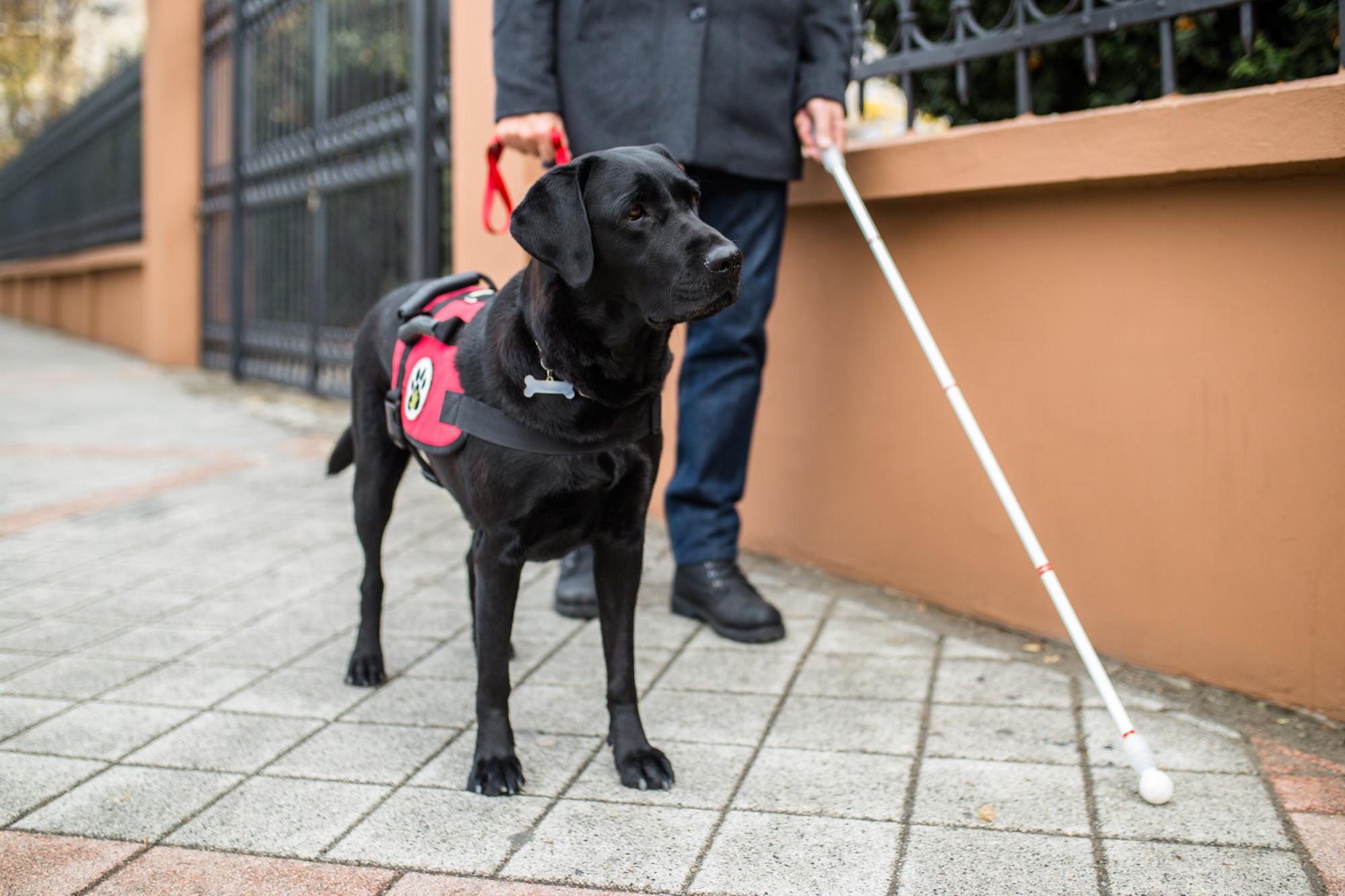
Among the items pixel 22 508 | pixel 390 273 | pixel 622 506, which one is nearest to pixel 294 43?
pixel 390 273

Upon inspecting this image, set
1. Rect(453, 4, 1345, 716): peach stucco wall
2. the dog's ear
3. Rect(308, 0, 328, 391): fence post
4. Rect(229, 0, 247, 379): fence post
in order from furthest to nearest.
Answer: Rect(229, 0, 247, 379): fence post
Rect(308, 0, 328, 391): fence post
Rect(453, 4, 1345, 716): peach stucco wall
the dog's ear

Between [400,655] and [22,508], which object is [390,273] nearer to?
[22,508]

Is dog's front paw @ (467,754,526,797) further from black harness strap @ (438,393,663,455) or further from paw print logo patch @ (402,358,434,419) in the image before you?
paw print logo patch @ (402,358,434,419)

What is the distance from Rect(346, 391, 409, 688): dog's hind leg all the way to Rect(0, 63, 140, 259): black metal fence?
10.2 metres

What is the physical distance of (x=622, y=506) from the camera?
250 centimetres

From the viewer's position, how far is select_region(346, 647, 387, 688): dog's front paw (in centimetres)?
306

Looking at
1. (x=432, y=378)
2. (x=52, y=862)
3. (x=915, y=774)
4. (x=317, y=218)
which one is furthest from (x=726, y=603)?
(x=317, y=218)

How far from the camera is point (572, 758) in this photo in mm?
2623

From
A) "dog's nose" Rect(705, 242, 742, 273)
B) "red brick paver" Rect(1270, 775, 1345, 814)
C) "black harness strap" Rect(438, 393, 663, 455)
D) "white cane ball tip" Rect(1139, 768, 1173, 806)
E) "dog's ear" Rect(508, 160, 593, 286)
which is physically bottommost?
"red brick paver" Rect(1270, 775, 1345, 814)

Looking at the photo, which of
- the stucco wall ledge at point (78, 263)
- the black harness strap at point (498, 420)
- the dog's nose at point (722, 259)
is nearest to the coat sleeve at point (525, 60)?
the black harness strap at point (498, 420)

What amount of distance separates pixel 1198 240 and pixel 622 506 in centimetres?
157

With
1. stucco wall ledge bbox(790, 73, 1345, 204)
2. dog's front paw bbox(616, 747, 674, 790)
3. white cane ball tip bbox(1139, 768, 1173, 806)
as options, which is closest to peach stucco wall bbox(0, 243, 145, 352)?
stucco wall ledge bbox(790, 73, 1345, 204)

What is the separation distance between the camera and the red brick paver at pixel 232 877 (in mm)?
2037

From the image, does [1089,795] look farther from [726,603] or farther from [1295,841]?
[726,603]
